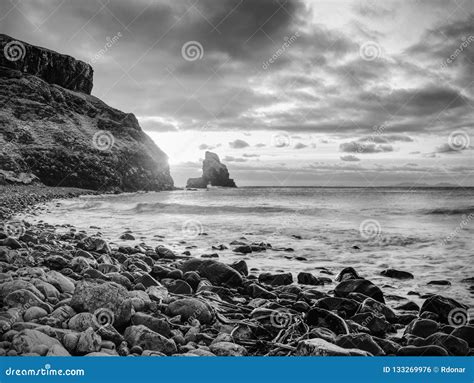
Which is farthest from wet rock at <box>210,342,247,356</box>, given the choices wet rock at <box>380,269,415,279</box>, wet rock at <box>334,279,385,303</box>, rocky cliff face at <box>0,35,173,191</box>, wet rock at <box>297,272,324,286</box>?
rocky cliff face at <box>0,35,173,191</box>

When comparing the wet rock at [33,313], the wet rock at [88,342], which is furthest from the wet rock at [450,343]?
the wet rock at [33,313]

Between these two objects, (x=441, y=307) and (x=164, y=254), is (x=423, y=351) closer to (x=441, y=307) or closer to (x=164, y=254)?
(x=441, y=307)

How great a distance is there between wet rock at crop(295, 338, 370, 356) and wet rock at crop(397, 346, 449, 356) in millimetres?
426

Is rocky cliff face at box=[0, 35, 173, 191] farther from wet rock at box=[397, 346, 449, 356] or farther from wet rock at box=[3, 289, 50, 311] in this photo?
wet rock at box=[397, 346, 449, 356]

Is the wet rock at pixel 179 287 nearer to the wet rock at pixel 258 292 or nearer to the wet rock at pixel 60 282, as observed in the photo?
the wet rock at pixel 258 292

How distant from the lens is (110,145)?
6212 cm

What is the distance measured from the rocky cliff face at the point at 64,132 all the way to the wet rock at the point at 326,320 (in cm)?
4300

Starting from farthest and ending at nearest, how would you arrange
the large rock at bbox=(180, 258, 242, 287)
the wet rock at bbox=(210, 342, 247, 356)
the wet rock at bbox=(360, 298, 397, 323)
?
the large rock at bbox=(180, 258, 242, 287) < the wet rock at bbox=(360, 298, 397, 323) < the wet rock at bbox=(210, 342, 247, 356)

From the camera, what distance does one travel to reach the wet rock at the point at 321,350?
3086 millimetres

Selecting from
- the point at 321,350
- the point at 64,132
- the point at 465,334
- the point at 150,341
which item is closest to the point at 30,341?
the point at 150,341

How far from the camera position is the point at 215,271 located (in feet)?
19.8

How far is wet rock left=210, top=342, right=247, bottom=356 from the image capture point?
3.21m

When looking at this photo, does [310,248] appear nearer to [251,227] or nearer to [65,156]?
[251,227]

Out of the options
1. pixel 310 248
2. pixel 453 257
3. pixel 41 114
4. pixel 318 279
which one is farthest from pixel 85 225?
pixel 41 114
